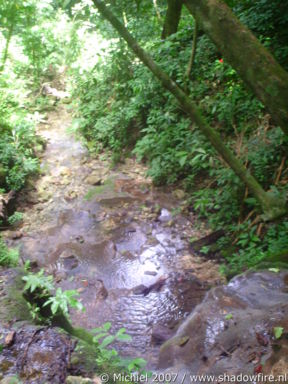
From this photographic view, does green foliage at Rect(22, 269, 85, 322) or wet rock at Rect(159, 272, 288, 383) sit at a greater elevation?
green foliage at Rect(22, 269, 85, 322)

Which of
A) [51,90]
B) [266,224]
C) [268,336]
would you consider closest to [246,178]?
[266,224]

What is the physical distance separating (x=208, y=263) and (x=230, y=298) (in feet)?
5.08

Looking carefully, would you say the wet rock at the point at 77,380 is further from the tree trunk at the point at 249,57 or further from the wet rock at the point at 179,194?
the wet rock at the point at 179,194

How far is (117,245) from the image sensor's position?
5715mm

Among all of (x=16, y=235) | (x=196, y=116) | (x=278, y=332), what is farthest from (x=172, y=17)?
(x=278, y=332)

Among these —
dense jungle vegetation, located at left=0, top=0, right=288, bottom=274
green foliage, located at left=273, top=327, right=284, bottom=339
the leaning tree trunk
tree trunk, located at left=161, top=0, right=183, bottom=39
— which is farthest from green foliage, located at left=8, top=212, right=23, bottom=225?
tree trunk, located at left=161, top=0, right=183, bottom=39

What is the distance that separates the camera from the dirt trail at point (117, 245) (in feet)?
14.1

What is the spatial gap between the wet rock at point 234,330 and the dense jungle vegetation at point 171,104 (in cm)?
69

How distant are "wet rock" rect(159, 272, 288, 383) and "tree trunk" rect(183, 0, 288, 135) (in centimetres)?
162

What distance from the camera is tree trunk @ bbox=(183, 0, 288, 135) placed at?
285cm

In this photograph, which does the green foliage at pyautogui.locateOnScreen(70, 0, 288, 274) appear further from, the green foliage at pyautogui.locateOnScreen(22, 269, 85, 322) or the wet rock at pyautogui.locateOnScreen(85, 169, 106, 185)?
the green foliage at pyautogui.locateOnScreen(22, 269, 85, 322)

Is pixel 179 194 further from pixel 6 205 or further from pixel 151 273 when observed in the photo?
pixel 6 205

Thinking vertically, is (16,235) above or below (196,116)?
below

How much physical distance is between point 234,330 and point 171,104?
5135 mm
